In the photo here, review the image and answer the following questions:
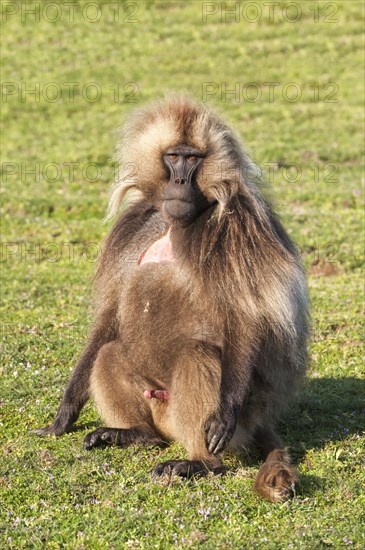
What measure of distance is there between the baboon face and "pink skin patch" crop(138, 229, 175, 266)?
0.96 ft

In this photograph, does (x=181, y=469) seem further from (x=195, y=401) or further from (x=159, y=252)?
(x=159, y=252)

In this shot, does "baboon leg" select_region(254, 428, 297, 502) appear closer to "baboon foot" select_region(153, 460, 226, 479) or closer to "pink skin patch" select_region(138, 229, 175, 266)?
"baboon foot" select_region(153, 460, 226, 479)

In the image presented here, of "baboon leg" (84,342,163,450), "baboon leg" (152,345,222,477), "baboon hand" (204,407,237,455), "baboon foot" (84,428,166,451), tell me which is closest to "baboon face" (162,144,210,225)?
"baboon leg" (152,345,222,477)

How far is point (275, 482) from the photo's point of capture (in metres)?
4.82

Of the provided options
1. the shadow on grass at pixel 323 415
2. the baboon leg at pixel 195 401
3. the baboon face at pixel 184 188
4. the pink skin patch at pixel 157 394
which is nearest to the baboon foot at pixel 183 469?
the baboon leg at pixel 195 401

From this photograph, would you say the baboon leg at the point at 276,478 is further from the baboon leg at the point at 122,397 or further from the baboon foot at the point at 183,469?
the baboon leg at the point at 122,397

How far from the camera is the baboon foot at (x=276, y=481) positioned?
477 centimetres

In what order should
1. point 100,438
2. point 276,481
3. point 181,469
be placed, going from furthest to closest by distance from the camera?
1. point 100,438
2. point 181,469
3. point 276,481

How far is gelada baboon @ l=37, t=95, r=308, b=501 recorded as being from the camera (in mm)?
5152

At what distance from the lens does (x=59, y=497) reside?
4762 mm

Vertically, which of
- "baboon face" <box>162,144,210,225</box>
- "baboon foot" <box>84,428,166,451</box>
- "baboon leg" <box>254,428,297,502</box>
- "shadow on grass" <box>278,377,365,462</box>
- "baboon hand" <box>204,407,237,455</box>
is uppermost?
"baboon face" <box>162,144,210,225</box>

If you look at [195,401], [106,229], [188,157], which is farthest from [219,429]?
[106,229]

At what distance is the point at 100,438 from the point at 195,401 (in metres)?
0.69

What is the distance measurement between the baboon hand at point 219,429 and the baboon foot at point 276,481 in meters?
0.27
